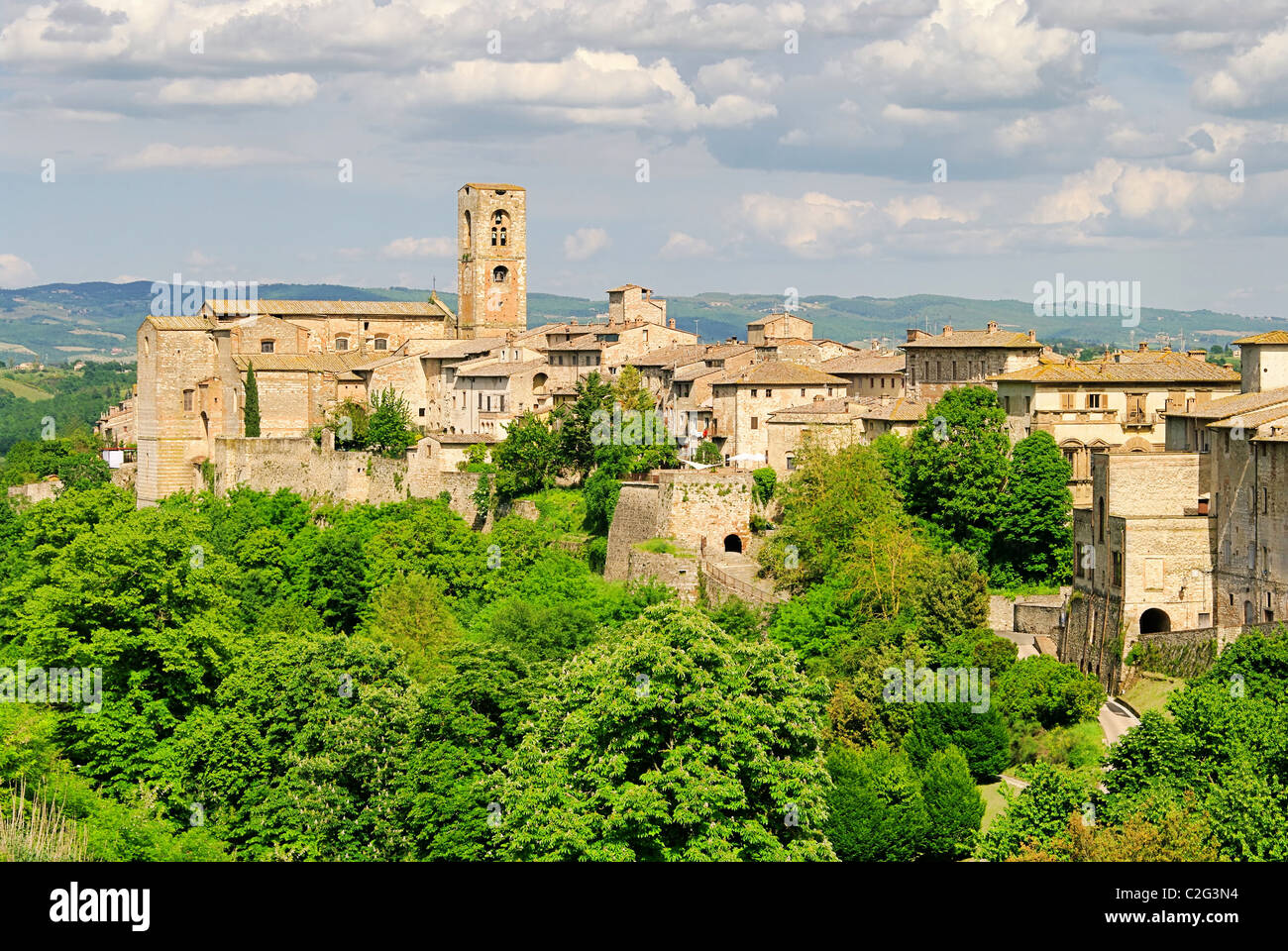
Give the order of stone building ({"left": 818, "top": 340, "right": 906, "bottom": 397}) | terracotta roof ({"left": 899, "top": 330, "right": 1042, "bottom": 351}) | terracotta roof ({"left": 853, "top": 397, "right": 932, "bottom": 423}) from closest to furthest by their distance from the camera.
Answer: terracotta roof ({"left": 853, "top": 397, "right": 932, "bottom": 423}), terracotta roof ({"left": 899, "top": 330, "right": 1042, "bottom": 351}), stone building ({"left": 818, "top": 340, "right": 906, "bottom": 397})

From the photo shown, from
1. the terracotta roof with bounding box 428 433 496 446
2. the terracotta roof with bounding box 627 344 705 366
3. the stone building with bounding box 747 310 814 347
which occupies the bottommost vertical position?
the terracotta roof with bounding box 428 433 496 446

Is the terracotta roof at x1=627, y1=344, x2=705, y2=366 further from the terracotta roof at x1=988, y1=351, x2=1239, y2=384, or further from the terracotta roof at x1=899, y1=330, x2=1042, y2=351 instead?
the terracotta roof at x1=988, y1=351, x2=1239, y2=384

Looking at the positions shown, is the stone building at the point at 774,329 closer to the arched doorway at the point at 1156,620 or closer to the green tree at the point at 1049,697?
the arched doorway at the point at 1156,620

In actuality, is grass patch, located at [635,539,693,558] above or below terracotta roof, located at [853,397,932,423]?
below

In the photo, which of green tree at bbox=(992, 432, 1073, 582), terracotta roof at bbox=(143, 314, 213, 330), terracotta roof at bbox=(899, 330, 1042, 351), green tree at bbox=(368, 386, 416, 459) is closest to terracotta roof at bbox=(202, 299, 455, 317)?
terracotta roof at bbox=(143, 314, 213, 330)

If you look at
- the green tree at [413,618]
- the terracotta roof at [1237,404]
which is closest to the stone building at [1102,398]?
the terracotta roof at [1237,404]

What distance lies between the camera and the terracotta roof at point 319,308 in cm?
6812

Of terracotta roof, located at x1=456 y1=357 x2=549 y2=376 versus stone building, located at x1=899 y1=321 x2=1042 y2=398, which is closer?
stone building, located at x1=899 y1=321 x2=1042 y2=398

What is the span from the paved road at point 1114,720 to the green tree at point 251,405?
1473 inches

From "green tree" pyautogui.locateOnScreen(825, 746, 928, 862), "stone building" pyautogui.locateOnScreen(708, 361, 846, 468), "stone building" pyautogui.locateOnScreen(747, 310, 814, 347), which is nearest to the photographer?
"green tree" pyautogui.locateOnScreen(825, 746, 928, 862)

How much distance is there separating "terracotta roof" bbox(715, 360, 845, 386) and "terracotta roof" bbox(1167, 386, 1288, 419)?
55.2 ft

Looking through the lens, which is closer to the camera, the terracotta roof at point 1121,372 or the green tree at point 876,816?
the green tree at point 876,816

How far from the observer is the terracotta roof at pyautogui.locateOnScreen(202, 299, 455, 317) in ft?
224

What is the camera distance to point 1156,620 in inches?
1410
